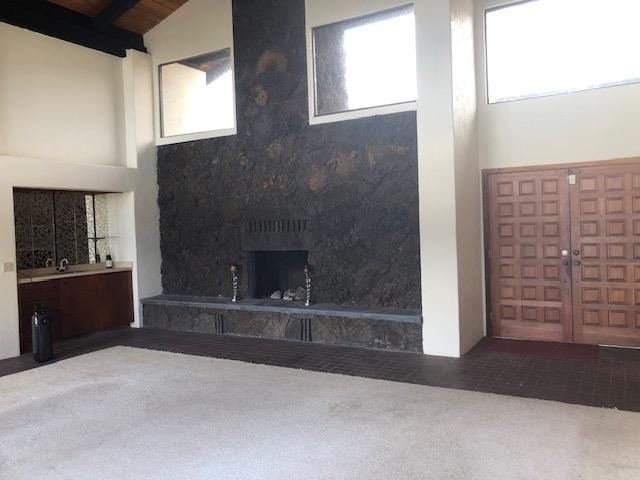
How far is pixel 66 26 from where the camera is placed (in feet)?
21.9

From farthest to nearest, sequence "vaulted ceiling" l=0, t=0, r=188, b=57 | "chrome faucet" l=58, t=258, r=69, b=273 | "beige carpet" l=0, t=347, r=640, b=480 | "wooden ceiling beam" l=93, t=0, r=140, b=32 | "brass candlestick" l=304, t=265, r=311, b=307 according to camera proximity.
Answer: "chrome faucet" l=58, t=258, r=69, b=273, "wooden ceiling beam" l=93, t=0, r=140, b=32, "brass candlestick" l=304, t=265, r=311, b=307, "vaulted ceiling" l=0, t=0, r=188, b=57, "beige carpet" l=0, t=347, r=640, b=480

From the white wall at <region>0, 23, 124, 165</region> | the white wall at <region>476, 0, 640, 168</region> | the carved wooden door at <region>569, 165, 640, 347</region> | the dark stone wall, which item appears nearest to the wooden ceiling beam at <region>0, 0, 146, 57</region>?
the white wall at <region>0, 23, 124, 165</region>

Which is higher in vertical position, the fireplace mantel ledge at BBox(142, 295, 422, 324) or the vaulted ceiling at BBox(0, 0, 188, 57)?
the vaulted ceiling at BBox(0, 0, 188, 57)

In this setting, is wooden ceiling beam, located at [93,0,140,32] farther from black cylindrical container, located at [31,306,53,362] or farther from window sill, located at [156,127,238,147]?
black cylindrical container, located at [31,306,53,362]

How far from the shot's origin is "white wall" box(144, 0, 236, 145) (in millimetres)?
7070

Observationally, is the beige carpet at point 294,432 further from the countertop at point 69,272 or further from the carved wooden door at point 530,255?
the carved wooden door at point 530,255

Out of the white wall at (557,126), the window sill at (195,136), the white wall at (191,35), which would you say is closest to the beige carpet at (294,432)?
the white wall at (557,126)

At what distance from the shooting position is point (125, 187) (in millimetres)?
7262

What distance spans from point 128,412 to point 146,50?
224 inches

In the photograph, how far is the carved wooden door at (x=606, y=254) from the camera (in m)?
5.34

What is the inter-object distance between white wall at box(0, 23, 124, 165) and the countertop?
4.77ft

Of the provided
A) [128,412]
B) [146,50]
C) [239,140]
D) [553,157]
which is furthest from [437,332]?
[146,50]

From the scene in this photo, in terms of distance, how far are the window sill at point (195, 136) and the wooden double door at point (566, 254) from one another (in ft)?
11.4

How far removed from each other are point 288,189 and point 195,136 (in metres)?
1.77
